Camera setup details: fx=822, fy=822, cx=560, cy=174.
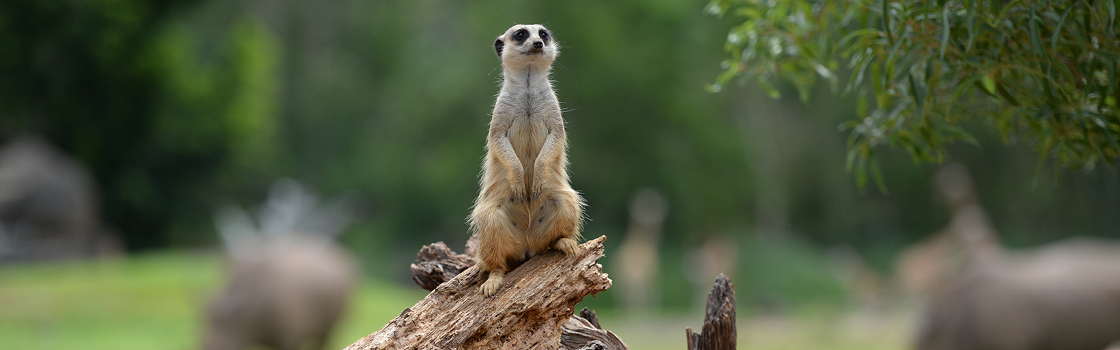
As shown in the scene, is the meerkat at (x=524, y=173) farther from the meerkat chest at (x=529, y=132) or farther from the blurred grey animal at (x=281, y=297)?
the blurred grey animal at (x=281, y=297)

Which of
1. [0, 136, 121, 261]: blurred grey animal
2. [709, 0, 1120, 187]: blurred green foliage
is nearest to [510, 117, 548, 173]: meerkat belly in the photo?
[709, 0, 1120, 187]: blurred green foliage

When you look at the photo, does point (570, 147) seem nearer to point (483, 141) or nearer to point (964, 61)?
point (483, 141)

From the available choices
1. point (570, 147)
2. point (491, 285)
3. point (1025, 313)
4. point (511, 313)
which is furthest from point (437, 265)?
point (570, 147)

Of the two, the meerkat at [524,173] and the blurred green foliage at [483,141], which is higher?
the blurred green foliage at [483,141]

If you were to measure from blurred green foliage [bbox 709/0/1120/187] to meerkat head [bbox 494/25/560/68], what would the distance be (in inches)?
50.8

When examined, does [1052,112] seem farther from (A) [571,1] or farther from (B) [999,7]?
(A) [571,1]

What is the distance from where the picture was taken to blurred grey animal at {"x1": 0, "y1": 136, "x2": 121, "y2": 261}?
1339cm

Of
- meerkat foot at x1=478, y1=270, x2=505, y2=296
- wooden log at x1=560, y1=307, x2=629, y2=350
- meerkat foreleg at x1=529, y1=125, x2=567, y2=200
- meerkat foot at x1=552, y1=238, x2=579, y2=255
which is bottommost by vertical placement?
wooden log at x1=560, y1=307, x2=629, y2=350

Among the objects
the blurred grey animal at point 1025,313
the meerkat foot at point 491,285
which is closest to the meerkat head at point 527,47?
the meerkat foot at point 491,285

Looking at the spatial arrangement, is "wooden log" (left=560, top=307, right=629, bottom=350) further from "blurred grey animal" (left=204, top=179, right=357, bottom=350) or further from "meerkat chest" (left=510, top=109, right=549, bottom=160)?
"blurred grey animal" (left=204, top=179, right=357, bottom=350)

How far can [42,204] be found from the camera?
13.6m

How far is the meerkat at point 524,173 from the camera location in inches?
143

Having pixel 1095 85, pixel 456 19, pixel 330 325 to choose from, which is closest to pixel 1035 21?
pixel 1095 85

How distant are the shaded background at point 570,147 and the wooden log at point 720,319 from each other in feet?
29.1
